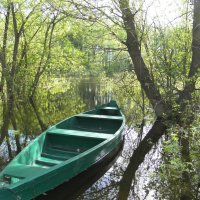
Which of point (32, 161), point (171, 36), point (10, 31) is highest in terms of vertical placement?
→ point (10, 31)

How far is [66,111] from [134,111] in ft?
10.9

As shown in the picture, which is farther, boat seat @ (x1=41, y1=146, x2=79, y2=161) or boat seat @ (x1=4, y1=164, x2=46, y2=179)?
boat seat @ (x1=41, y1=146, x2=79, y2=161)

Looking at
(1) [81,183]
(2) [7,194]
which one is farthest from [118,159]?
(2) [7,194]

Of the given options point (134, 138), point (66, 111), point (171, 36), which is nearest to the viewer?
point (134, 138)

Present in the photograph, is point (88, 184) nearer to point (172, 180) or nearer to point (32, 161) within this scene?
point (32, 161)

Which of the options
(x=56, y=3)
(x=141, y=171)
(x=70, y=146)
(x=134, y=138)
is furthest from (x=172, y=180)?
(x=56, y=3)

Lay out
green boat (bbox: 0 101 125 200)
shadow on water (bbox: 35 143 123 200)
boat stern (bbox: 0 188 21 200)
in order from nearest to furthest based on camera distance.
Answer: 1. boat stern (bbox: 0 188 21 200)
2. green boat (bbox: 0 101 125 200)
3. shadow on water (bbox: 35 143 123 200)

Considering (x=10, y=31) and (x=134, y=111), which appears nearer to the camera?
(x=134, y=111)

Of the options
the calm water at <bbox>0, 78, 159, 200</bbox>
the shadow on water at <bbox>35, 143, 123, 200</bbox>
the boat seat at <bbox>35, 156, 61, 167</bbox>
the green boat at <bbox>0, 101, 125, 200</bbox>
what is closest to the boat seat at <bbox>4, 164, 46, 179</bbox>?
the green boat at <bbox>0, 101, 125, 200</bbox>

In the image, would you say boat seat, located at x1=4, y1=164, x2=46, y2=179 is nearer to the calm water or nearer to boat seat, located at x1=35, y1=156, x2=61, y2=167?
boat seat, located at x1=35, y1=156, x2=61, y2=167

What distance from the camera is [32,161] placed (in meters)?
5.38

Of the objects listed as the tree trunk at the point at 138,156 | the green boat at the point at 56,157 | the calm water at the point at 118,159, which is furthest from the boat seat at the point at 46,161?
the tree trunk at the point at 138,156

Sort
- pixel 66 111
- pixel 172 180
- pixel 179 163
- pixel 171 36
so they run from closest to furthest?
pixel 179 163, pixel 172 180, pixel 171 36, pixel 66 111

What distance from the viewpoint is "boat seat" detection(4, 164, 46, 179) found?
13.4ft
